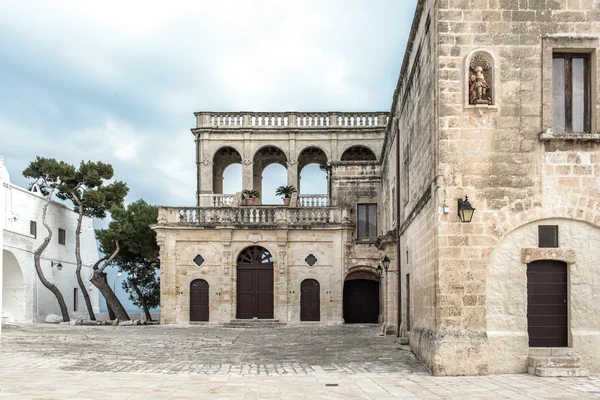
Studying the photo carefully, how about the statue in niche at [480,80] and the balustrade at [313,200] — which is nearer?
the statue in niche at [480,80]

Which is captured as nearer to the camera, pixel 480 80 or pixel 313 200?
Result: pixel 480 80

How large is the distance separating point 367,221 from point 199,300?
28.2ft

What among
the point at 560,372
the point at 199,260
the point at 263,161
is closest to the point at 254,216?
the point at 199,260

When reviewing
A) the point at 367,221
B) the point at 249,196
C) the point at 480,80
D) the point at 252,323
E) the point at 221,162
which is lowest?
the point at 252,323

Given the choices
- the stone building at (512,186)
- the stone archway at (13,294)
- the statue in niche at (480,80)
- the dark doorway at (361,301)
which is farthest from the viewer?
the dark doorway at (361,301)

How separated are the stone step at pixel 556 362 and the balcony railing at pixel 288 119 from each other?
23.5 m

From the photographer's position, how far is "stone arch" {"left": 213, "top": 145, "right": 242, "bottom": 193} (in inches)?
1352

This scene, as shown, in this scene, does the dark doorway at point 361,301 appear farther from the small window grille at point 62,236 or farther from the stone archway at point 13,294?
the small window grille at point 62,236

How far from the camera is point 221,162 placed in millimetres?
34781

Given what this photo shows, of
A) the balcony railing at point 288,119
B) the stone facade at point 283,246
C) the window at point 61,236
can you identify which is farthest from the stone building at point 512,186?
the window at point 61,236

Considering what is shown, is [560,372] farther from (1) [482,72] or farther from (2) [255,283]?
(2) [255,283]

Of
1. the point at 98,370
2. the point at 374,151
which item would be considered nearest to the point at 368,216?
the point at 374,151

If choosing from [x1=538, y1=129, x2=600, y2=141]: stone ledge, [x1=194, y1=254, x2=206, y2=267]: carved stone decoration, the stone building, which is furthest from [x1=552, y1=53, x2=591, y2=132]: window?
[x1=194, y1=254, x2=206, y2=267]: carved stone decoration

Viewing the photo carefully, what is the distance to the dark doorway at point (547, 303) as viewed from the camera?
1068 cm
